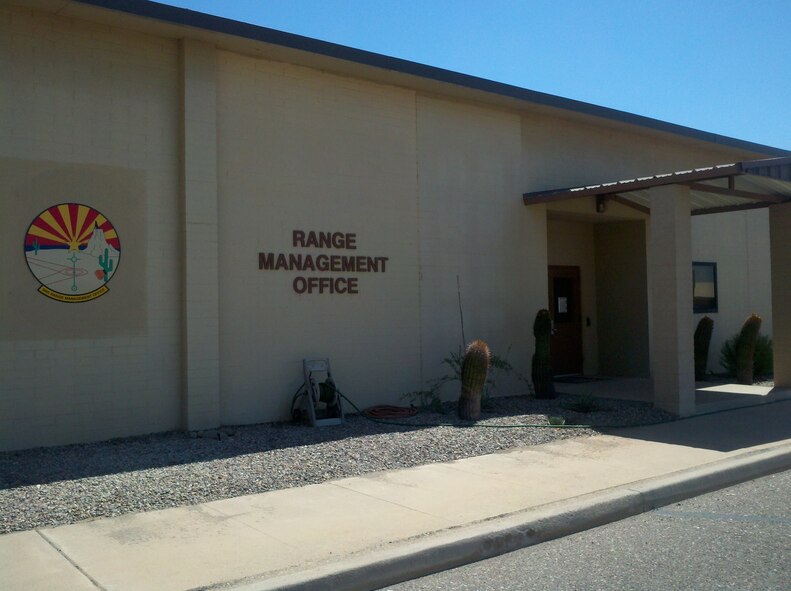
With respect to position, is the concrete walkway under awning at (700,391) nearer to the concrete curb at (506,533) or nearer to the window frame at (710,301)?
the window frame at (710,301)

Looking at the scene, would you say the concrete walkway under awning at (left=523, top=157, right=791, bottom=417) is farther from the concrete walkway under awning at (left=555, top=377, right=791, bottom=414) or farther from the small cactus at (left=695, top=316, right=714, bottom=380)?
the small cactus at (left=695, top=316, right=714, bottom=380)

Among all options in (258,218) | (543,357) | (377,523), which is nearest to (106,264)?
(258,218)

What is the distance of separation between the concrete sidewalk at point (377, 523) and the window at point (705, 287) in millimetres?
9261

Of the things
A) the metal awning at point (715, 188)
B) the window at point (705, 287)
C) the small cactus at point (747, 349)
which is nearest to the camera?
the metal awning at point (715, 188)

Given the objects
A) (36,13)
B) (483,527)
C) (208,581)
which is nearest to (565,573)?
(483,527)

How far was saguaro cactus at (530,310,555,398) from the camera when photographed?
1387cm

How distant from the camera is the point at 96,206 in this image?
10469 mm

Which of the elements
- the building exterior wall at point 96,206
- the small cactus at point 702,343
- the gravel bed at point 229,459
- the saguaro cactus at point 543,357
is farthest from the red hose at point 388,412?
the small cactus at point 702,343

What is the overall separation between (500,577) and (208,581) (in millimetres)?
2139

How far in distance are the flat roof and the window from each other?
3.15m

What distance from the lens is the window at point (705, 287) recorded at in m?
19.0

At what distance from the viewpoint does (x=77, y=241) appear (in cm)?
1032

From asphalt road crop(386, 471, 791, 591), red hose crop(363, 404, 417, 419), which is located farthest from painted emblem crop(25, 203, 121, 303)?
asphalt road crop(386, 471, 791, 591)

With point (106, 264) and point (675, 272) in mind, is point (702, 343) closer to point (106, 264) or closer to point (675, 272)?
point (675, 272)
